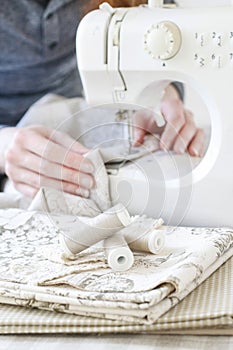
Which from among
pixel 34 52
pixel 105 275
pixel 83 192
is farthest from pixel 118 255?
pixel 34 52

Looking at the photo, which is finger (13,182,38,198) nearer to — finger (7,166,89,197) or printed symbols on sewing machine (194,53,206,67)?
finger (7,166,89,197)

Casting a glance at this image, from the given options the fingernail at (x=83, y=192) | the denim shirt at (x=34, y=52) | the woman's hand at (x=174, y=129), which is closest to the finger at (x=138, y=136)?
the woman's hand at (x=174, y=129)

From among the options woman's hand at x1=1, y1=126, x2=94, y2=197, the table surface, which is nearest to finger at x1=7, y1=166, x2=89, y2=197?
woman's hand at x1=1, y1=126, x2=94, y2=197

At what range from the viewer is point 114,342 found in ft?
2.30

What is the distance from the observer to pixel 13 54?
1.48 meters

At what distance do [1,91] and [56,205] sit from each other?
58 cm

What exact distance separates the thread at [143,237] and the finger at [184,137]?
10.5 inches

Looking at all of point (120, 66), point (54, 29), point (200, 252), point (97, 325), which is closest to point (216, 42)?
point (120, 66)

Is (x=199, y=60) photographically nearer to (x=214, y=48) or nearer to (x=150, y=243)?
(x=214, y=48)

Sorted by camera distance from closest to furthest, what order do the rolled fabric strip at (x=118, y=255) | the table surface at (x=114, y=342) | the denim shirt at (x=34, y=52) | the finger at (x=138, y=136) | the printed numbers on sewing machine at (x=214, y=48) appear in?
the table surface at (x=114, y=342)
the rolled fabric strip at (x=118, y=255)
the printed numbers on sewing machine at (x=214, y=48)
the finger at (x=138, y=136)
the denim shirt at (x=34, y=52)

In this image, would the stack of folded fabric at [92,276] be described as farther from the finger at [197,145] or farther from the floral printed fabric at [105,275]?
the finger at [197,145]

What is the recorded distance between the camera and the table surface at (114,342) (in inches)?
27.1

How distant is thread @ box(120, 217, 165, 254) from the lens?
2.76 ft

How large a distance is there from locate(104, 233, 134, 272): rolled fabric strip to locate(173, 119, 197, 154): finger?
32 cm
